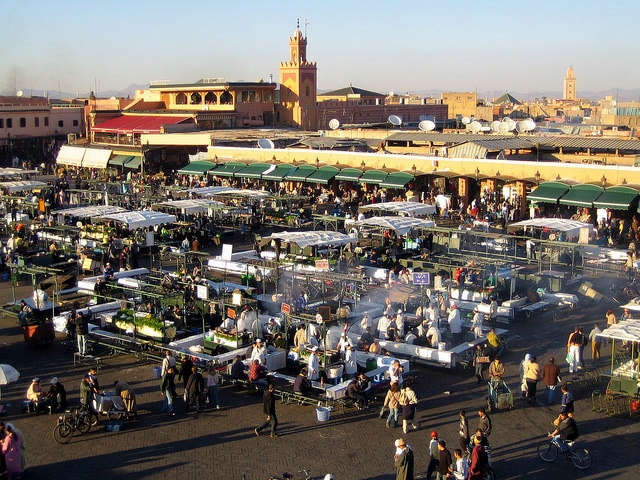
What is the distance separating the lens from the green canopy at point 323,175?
3822cm

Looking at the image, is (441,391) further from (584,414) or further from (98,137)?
(98,137)

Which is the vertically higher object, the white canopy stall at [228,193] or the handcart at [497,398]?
the white canopy stall at [228,193]

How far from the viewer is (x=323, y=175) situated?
127 ft

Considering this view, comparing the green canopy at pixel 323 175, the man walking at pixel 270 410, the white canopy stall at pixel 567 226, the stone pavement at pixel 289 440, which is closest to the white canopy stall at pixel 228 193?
the green canopy at pixel 323 175

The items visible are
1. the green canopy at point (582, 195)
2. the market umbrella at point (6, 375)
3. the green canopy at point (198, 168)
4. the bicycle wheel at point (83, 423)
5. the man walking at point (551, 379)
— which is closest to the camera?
the bicycle wheel at point (83, 423)

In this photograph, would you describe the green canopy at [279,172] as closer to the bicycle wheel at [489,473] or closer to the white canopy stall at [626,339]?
the white canopy stall at [626,339]

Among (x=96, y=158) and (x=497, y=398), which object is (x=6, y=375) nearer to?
(x=497, y=398)

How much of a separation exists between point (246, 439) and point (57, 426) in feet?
9.58

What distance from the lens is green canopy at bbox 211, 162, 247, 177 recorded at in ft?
135

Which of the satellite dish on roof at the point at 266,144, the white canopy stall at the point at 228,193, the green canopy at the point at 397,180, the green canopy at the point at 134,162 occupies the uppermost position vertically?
the satellite dish on roof at the point at 266,144

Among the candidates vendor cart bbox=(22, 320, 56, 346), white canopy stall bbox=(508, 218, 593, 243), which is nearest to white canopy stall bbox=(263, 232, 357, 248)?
white canopy stall bbox=(508, 218, 593, 243)

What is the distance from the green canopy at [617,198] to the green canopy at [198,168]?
20565 mm

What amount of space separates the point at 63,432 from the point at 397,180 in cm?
2548

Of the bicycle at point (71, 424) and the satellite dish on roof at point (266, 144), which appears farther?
the satellite dish on roof at point (266, 144)
